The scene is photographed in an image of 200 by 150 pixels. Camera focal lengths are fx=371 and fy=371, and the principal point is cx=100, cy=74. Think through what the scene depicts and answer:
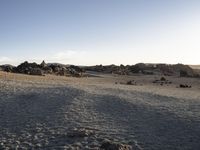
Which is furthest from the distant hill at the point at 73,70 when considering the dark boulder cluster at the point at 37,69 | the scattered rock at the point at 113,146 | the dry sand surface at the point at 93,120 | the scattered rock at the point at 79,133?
the scattered rock at the point at 113,146

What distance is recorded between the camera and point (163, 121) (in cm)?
1769

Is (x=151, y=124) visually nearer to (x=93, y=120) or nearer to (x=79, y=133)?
(x=93, y=120)

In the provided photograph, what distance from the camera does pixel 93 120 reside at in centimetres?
1786

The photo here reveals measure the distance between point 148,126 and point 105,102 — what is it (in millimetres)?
4839

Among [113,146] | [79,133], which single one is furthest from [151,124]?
[113,146]

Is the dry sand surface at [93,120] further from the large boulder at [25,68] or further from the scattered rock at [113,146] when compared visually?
the large boulder at [25,68]

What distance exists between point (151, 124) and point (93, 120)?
9.11 ft

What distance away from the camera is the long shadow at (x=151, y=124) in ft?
48.9

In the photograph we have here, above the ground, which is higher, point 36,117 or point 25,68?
point 25,68

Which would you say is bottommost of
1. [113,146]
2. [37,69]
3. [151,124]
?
A: [113,146]

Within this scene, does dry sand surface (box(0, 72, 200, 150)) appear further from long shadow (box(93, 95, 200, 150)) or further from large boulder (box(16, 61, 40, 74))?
large boulder (box(16, 61, 40, 74))

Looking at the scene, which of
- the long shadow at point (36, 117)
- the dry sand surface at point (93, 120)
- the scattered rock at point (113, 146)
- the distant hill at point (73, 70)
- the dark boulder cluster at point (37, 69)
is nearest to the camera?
the scattered rock at point (113, 146)

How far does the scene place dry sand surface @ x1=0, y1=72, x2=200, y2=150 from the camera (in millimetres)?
14891

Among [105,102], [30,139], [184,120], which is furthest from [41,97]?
[184,120]
